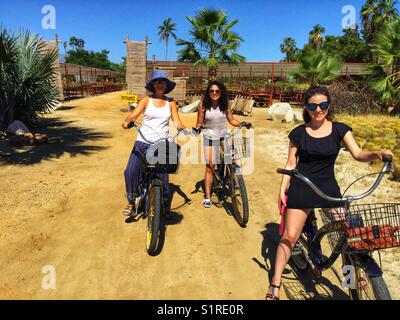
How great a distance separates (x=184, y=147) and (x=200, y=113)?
180 inches

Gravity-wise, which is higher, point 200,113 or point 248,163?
point 200,113

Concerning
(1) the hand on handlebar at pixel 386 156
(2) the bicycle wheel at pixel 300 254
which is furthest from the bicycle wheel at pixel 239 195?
(1) the hand on handlebar at pixel 386 156

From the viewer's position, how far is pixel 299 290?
123 inches

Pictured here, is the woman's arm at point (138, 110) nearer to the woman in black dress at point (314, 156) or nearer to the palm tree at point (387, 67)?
the woman in black dress at point (314, 156)

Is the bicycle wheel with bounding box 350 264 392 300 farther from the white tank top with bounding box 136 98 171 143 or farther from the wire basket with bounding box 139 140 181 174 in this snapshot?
the white tank top with bounding box 136 98 171 143

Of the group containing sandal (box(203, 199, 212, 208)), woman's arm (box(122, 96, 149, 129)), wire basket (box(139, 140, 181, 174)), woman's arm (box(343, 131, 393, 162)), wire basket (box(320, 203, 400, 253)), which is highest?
woman's arm (box(122, 96, 149, 129))

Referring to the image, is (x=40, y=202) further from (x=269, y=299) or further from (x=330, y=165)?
(x=330, y=165)

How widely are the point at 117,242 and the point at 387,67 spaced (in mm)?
12384

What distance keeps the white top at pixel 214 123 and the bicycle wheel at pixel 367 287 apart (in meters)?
2.71

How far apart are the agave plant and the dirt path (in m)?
3.56

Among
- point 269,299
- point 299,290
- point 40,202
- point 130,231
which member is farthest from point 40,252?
point 299,290

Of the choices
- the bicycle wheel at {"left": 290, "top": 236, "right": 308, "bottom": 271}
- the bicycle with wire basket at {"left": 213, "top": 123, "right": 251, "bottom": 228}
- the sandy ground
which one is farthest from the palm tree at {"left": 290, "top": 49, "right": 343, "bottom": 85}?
the bicycle wheel at {"left": 290, "top": 236, "right": 308, "bottom": 271}

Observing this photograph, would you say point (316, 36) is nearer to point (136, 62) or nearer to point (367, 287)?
point (136, 62)

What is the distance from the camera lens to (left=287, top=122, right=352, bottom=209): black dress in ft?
8.54
